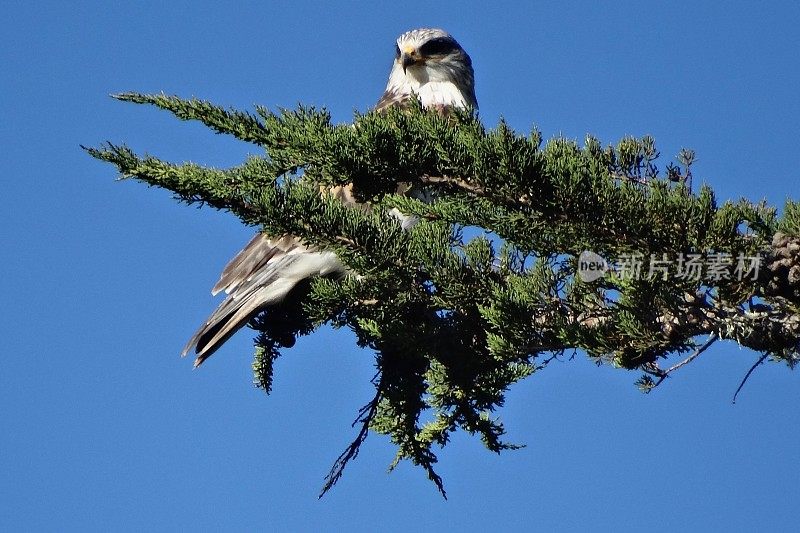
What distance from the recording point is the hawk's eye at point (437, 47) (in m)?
7.41

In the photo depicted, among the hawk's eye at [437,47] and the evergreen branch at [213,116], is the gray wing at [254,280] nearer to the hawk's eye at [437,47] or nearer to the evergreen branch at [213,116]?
the evergreen branch at [213,116]

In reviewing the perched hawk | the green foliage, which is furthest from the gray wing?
the green foliage

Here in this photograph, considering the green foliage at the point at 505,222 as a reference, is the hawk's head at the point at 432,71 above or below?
above

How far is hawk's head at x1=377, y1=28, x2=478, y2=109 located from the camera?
7375mm

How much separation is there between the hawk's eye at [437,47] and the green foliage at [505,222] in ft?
13.0

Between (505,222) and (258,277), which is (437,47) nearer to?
(258,277)

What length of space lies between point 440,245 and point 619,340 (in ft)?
2.04

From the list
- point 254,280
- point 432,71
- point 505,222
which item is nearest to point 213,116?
point 505,222

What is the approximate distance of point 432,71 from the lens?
7.45m

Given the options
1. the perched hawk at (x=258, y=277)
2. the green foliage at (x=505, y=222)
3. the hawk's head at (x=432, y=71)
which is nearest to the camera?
the green foliage at (x=505, y=222)

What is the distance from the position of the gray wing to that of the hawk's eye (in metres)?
2.15

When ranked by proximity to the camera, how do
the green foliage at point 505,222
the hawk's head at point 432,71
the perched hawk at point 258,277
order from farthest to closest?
the hawk's head at point 432,71
the perched hawk at point 258,277
the green foliage at point 505,222

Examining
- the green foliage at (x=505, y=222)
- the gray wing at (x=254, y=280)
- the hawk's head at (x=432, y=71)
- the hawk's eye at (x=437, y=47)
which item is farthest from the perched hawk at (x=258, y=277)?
the green foliage at (x=505, y=222)

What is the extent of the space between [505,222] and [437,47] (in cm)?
444
